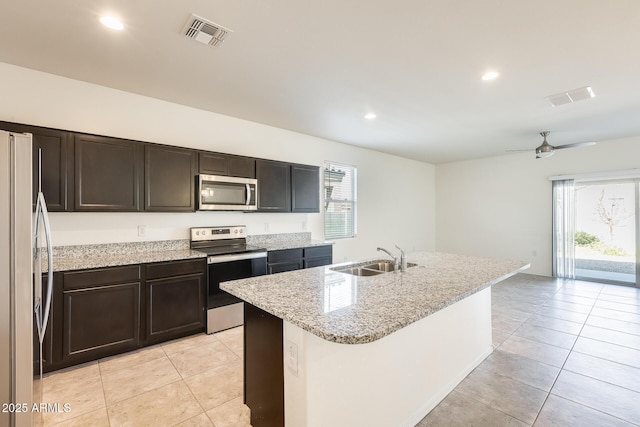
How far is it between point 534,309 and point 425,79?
11.7ft

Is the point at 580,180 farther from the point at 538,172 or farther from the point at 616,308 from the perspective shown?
the point at 616,308

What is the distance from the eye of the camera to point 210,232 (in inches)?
144

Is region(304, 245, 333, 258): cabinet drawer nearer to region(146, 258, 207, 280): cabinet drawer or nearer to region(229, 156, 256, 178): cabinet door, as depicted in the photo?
region(229, 156, 256, 178): cabinet door

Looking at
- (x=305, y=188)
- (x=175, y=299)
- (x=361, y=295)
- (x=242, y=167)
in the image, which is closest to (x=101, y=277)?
(x=175, y=299)

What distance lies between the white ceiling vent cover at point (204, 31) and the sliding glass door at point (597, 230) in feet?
22.3

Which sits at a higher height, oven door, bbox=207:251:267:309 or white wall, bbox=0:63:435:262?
white wall, bbox=0:63:435:262

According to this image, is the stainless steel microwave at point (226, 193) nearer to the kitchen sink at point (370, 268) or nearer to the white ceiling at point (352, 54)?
the white ceiling at point (352, 54)

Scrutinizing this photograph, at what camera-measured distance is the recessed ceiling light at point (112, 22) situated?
76.8 inches

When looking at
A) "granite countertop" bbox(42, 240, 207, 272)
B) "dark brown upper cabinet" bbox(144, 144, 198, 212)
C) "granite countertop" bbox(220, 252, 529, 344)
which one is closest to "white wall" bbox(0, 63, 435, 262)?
"granite countertop" bbox(42, 240, 207, 272)

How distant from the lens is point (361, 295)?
1.68 meters

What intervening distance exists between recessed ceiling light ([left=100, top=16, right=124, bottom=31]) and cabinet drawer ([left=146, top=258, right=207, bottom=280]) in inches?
78.0

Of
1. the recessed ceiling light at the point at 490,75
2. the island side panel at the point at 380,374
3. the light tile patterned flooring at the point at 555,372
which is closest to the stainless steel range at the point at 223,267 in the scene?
the island side panel at the point at 380,374

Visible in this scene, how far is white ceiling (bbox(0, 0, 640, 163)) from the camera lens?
1.88m

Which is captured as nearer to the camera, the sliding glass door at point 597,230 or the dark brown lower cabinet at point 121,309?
the dark brown lower cabinet at point 121,309
